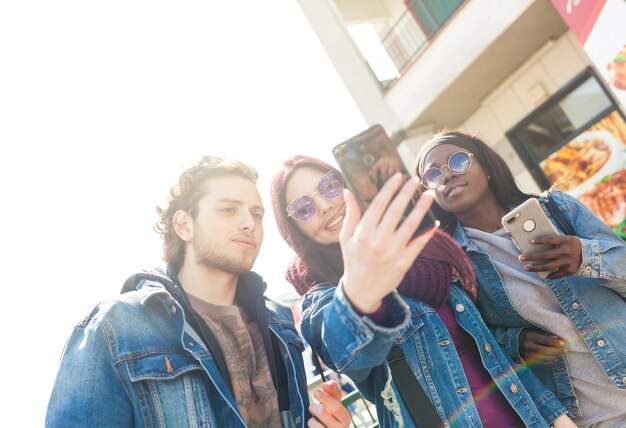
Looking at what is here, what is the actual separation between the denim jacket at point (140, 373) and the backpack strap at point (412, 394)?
0.63m

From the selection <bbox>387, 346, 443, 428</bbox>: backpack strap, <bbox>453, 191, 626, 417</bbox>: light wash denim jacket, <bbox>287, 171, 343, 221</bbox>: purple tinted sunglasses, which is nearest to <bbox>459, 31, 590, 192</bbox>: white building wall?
<bbox>453, 191, 626, 417</bbox>: light wash denim jacket

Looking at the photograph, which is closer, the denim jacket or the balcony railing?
the denim jacket

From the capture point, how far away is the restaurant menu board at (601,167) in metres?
6.33

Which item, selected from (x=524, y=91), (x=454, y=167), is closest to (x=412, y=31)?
(x=524, y=91)

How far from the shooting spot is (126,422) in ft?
5.33

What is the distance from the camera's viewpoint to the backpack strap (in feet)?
5.33

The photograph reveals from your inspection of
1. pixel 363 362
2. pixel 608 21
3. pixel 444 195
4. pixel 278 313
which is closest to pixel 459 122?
pixel 608 21

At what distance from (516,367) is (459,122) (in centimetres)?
742

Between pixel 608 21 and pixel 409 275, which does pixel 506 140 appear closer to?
pixel 608 21

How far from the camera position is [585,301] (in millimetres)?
2055

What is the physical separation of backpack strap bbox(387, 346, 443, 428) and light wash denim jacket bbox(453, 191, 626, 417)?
29.5 inches

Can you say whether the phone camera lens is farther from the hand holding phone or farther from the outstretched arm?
the outstretched arm

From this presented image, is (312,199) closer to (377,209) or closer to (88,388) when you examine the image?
(377,209)

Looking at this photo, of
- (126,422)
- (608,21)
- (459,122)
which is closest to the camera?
(126,422)
